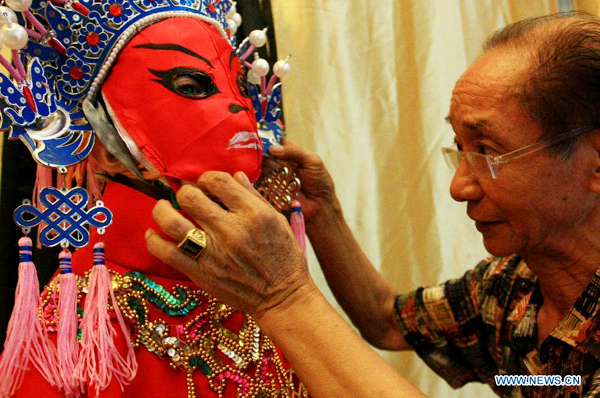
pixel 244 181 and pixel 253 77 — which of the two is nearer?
pixel 244 181

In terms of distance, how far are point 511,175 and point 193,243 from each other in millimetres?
566

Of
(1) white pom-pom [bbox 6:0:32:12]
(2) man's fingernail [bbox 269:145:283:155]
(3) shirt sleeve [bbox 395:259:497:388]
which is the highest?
(1) white pom-pom [bbox 6:0:32:12]

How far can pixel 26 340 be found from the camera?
976mm

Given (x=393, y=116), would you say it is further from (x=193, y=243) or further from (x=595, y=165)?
(x=193, y=243)

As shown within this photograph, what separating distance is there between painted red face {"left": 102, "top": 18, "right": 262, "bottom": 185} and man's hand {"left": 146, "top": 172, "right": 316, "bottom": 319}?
0.19ft

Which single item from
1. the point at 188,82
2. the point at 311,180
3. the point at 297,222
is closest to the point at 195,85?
the point at 188,82

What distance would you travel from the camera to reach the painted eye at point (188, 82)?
3.46 feet

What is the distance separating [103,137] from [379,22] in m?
1.08

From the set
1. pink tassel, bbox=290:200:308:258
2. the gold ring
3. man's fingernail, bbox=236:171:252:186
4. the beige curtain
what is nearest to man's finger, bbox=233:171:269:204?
man's fingernail, bbox=236:171:252:186

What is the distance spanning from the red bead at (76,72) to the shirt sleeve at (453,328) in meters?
0.87

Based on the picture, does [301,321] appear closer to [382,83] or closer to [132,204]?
[132,204]

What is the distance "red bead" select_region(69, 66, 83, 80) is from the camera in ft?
3.54

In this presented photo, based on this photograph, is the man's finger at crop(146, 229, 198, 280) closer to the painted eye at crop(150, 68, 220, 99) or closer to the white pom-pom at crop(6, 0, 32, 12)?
the painted eye at crop(150, 68, 220, 99)

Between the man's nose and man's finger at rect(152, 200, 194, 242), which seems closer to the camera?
man's finger at rect(152, 200, 194, 242)
